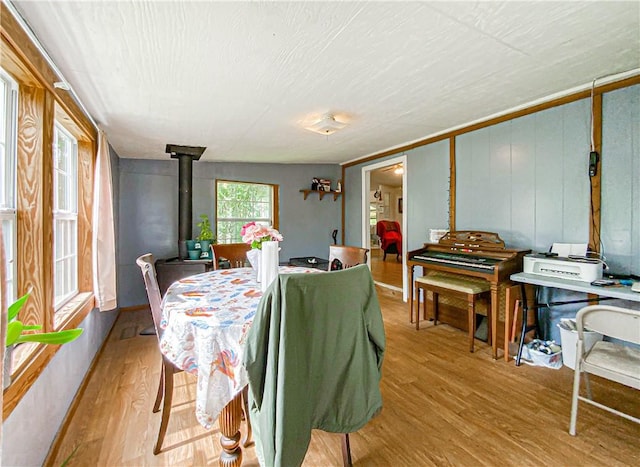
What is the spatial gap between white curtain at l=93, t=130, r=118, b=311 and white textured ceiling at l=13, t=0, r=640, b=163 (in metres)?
0.49

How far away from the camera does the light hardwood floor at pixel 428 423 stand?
149 cm

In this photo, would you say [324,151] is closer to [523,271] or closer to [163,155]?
[163,155]

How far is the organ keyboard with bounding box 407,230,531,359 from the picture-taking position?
2.51m

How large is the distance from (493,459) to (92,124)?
139 inches

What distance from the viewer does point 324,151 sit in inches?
163

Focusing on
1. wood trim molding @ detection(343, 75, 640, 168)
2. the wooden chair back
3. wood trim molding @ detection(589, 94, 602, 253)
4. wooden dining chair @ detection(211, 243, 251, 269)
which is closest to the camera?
the wooden chair back

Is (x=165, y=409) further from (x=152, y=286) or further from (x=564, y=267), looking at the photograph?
(x=564, y=267)

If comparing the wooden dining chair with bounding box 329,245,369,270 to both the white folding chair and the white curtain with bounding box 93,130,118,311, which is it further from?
the white curtain with bounding box 93,130,118,311

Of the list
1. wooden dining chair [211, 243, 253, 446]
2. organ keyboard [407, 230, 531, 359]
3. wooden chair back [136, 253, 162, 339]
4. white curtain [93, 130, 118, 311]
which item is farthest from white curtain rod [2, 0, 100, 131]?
organ keyboard [407, 230, 531, 359]

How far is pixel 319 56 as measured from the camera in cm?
176

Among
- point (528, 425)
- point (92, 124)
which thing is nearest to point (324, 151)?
point (92, 124)

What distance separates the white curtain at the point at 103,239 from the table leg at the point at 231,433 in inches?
67.1

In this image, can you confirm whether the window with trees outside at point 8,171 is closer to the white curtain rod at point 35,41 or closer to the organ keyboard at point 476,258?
the white curtain rod at point 35,41

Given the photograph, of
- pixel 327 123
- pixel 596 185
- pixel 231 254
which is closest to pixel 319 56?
pixel 327 123
